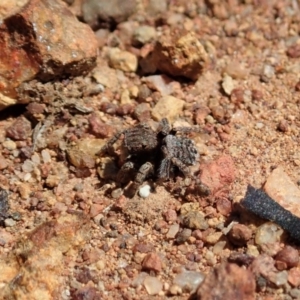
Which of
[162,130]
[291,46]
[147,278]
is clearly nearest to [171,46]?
[162,130]

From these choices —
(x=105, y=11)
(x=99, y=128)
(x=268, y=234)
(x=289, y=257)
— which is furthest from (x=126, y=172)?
(x=105, y=11)

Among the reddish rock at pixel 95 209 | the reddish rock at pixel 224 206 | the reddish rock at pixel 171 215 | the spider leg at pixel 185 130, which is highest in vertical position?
the spider leg at pixel 185 130

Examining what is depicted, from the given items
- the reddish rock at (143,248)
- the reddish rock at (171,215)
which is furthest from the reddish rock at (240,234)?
the reddish rock at (143,248)

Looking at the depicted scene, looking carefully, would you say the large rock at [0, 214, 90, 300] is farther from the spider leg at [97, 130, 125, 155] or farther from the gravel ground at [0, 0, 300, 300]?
the spider leg at [97, 130, 125, 155]

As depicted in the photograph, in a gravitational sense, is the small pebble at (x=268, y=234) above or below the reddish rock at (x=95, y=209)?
above

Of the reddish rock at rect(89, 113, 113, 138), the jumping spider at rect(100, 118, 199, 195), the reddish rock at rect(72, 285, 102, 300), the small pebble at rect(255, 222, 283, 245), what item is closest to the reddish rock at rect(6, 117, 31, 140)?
the reddish rock at rect(89, 113, 113, 138)

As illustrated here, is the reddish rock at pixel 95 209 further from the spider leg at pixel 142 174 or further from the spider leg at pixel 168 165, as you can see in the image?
the spider leg at pixel 168 165
